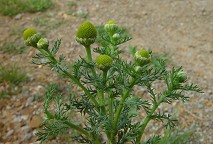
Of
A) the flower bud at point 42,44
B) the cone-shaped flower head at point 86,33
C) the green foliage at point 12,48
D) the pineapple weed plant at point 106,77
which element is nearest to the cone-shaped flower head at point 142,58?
the pineapple weed plant at point 106,77

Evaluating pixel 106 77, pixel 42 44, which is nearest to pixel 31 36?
pixel 42 44

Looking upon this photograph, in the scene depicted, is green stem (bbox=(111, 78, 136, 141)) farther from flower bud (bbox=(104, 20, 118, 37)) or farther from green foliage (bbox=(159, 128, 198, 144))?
green foliage (bbox=(159, 128, 198, 144))

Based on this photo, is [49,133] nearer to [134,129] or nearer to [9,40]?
[134,129]

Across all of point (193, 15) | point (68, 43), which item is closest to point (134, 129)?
point (68, 43)

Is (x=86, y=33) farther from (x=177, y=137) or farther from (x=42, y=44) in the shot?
(x=177, y=137)

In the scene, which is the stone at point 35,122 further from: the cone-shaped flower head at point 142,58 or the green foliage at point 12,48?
the cone-shaped flower head at point 142,58

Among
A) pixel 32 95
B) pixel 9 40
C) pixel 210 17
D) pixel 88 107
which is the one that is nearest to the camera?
pixel 88 107

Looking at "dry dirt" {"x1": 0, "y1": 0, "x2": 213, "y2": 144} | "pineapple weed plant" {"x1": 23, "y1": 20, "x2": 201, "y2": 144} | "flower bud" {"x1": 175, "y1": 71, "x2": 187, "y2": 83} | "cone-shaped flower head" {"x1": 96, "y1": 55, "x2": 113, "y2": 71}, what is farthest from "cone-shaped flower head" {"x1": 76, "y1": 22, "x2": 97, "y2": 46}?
"dry dirt" {"x1": 0, "y1": 0, "x2": 213, "y2": 144}
